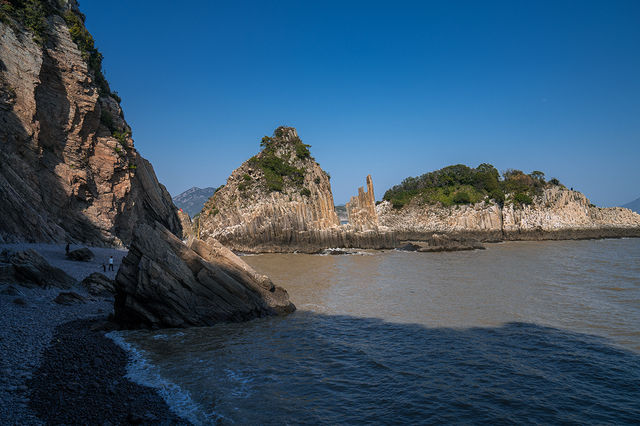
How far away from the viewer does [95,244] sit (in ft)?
92.5

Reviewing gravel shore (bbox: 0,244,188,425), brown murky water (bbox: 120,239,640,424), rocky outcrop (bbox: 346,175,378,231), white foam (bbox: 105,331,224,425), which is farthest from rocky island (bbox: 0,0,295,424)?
rocky outcrop (bbox: 346,175,378,231)

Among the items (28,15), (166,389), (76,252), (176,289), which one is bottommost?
(166,389)

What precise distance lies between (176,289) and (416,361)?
332 inches

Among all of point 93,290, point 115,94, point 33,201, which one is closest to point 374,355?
point 93,290

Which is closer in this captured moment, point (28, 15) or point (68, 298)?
point (68, 298)

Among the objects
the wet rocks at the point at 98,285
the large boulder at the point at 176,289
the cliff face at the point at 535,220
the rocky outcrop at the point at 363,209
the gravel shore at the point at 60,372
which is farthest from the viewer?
the cliff face at the point at 535,220

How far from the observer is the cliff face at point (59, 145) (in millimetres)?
23344

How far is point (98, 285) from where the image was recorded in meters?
16.4

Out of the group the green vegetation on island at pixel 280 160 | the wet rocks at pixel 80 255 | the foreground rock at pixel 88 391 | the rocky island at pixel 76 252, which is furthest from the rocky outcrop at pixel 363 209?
the foreground rock at pixel 88 391

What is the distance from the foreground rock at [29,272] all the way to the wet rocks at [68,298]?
Answer: 3.81 feet

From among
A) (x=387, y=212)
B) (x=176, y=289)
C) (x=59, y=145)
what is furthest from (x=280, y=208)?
(x=176, y=289)

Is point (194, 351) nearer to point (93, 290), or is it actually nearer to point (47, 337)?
point (47, 337)

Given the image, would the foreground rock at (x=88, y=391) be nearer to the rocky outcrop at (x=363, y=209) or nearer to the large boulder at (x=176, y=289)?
the large boulder at (x=176, y=289)

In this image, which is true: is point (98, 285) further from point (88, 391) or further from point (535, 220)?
point (535, 220)
